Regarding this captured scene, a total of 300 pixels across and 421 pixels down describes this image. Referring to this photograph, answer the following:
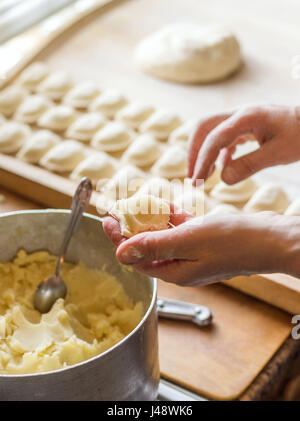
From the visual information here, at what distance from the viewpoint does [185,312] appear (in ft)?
4.09

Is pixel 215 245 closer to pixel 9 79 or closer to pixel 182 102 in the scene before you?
pixel 182 102

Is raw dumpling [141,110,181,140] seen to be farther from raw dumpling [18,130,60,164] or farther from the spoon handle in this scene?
the spoon handle

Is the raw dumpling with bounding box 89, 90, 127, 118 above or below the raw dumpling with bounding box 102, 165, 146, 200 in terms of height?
above

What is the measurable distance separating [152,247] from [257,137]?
1.74ft

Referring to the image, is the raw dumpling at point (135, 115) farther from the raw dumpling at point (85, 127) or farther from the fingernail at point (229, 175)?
the fingernail at point (229, 175)

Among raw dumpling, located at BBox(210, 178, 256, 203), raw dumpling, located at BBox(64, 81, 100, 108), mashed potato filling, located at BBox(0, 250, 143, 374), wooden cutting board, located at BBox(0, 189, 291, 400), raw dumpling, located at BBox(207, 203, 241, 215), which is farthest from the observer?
raw dumpling, located at BBox(64, 81, 100, 108)

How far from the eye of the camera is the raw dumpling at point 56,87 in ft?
6.61

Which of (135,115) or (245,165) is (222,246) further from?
(135,115)

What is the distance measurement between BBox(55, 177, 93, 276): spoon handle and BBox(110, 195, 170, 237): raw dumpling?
0.09 meters

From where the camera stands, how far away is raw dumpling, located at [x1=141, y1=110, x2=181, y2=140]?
1825mm

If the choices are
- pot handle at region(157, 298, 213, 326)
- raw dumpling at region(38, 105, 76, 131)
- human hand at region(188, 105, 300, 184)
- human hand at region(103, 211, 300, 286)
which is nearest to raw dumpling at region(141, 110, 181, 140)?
raw dumpling at region(38, 105, 76, 131)

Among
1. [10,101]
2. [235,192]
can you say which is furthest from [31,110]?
[235,192]

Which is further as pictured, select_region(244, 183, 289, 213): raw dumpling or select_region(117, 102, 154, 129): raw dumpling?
select_region(117, 102, 154, 129): raw dumpling
